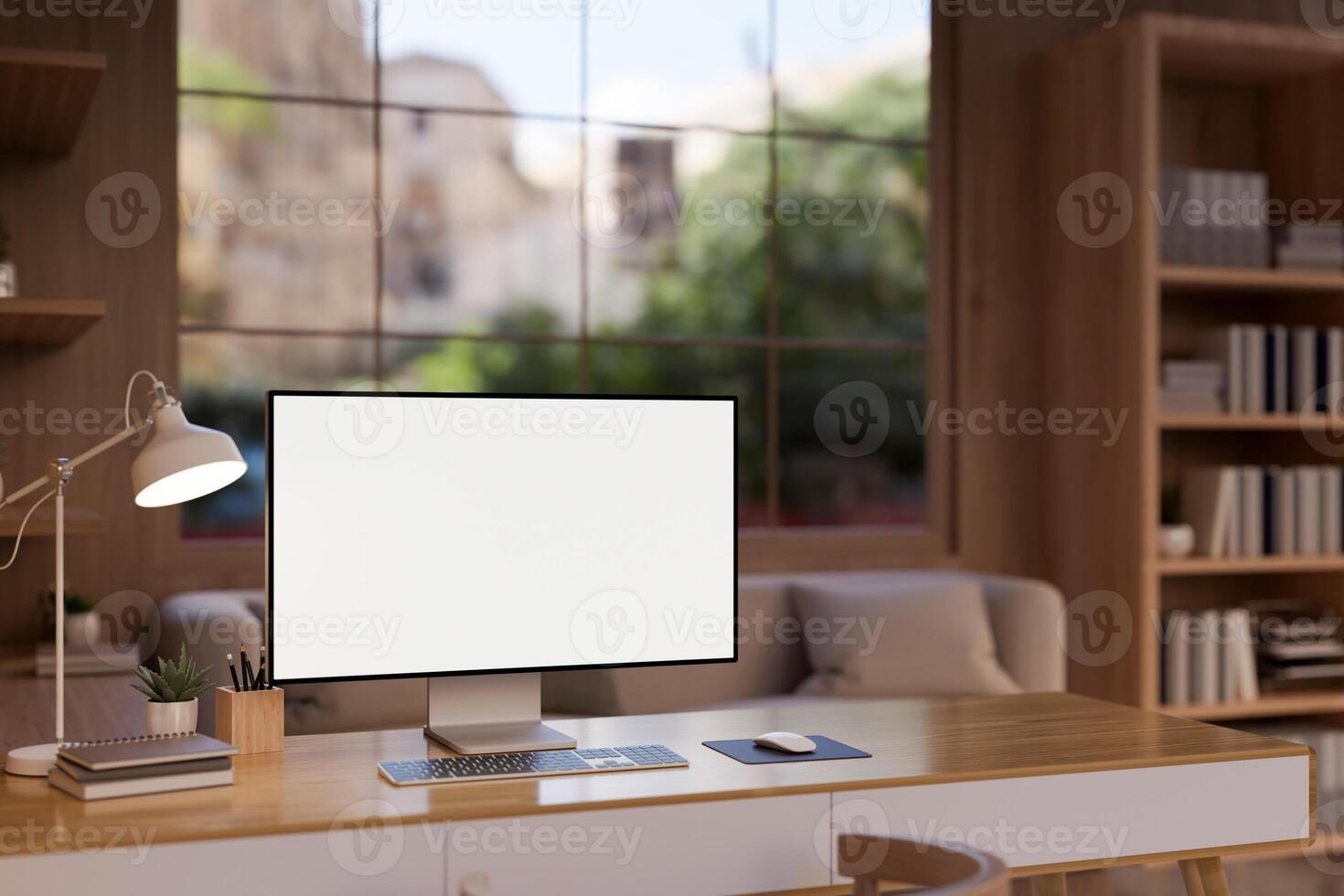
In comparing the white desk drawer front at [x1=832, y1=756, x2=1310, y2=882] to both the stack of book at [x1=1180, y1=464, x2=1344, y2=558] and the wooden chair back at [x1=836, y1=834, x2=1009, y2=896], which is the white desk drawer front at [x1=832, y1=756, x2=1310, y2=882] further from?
the stack of book at [x1=1180, y1=464, x2=1344, y2=558]

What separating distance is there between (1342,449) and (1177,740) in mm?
2866

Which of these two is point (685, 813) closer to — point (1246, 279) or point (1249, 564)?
point (1249, 564)

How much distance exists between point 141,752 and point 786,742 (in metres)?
0.81

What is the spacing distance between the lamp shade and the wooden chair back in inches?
33.5

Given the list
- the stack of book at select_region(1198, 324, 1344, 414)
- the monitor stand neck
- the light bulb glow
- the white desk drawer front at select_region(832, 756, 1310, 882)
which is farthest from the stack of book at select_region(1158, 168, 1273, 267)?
the light bulb glow

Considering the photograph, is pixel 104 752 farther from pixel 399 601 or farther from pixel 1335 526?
pixel 1335 526

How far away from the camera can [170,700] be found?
1887mm

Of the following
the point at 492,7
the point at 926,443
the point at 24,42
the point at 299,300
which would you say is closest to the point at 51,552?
the point at 24,42

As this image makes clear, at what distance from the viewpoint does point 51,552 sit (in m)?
3.55

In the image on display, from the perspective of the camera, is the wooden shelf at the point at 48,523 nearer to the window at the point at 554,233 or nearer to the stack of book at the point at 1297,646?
the stack of book at the point at 1297,646

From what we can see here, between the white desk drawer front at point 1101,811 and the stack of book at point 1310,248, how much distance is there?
278cm


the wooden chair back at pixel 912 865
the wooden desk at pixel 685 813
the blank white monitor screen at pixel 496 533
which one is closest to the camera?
the wooden chair back at pixel 912 865

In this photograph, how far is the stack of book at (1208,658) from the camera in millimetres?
4195

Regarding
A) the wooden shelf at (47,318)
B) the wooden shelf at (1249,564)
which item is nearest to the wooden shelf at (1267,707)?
the wooden shelf at (1249,564)
